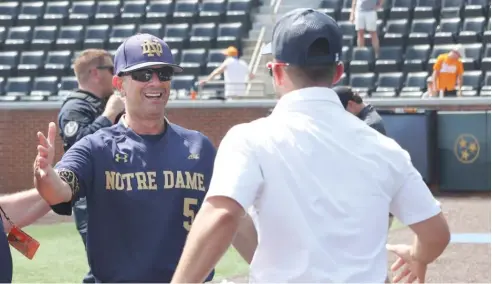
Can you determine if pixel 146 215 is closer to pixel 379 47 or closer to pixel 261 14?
pixel 379 47

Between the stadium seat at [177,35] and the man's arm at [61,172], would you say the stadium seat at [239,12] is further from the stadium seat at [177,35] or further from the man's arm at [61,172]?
the man's arm at [61,172]

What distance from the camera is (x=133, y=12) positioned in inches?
972

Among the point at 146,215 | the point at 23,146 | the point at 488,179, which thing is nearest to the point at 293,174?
the point at 146,215

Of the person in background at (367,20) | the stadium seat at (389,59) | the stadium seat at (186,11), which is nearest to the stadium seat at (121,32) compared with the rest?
the stadium seat at (186,11)

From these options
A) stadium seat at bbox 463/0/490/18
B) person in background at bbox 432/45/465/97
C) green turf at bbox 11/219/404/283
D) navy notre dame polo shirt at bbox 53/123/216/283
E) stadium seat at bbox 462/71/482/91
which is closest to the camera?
navy notre dame polo shirt at bbox 53/123/216/283

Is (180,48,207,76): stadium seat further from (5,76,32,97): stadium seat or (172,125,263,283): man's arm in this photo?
(172,125,263,283): man's arm

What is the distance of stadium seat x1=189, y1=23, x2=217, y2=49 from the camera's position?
22.9 metres

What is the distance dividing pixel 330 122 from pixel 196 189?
5.09ft

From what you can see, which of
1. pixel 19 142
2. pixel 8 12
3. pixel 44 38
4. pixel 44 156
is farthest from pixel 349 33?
pixel 44 156

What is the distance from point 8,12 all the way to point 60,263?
16.4 meters

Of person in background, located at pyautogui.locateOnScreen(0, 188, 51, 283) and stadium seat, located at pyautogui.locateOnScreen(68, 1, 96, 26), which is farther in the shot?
stadium seat, located at pyautogui.locateOnScreen(68, 1, 96, 26)

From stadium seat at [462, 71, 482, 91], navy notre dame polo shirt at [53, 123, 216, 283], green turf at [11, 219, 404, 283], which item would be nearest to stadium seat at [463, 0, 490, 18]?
stadium seat at [462, 71, 482, 91]

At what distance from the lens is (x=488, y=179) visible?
1645 cm

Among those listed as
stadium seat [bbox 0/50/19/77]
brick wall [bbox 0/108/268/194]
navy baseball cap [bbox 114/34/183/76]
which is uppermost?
navy baseball cap [bbox 114/34/183/76]
